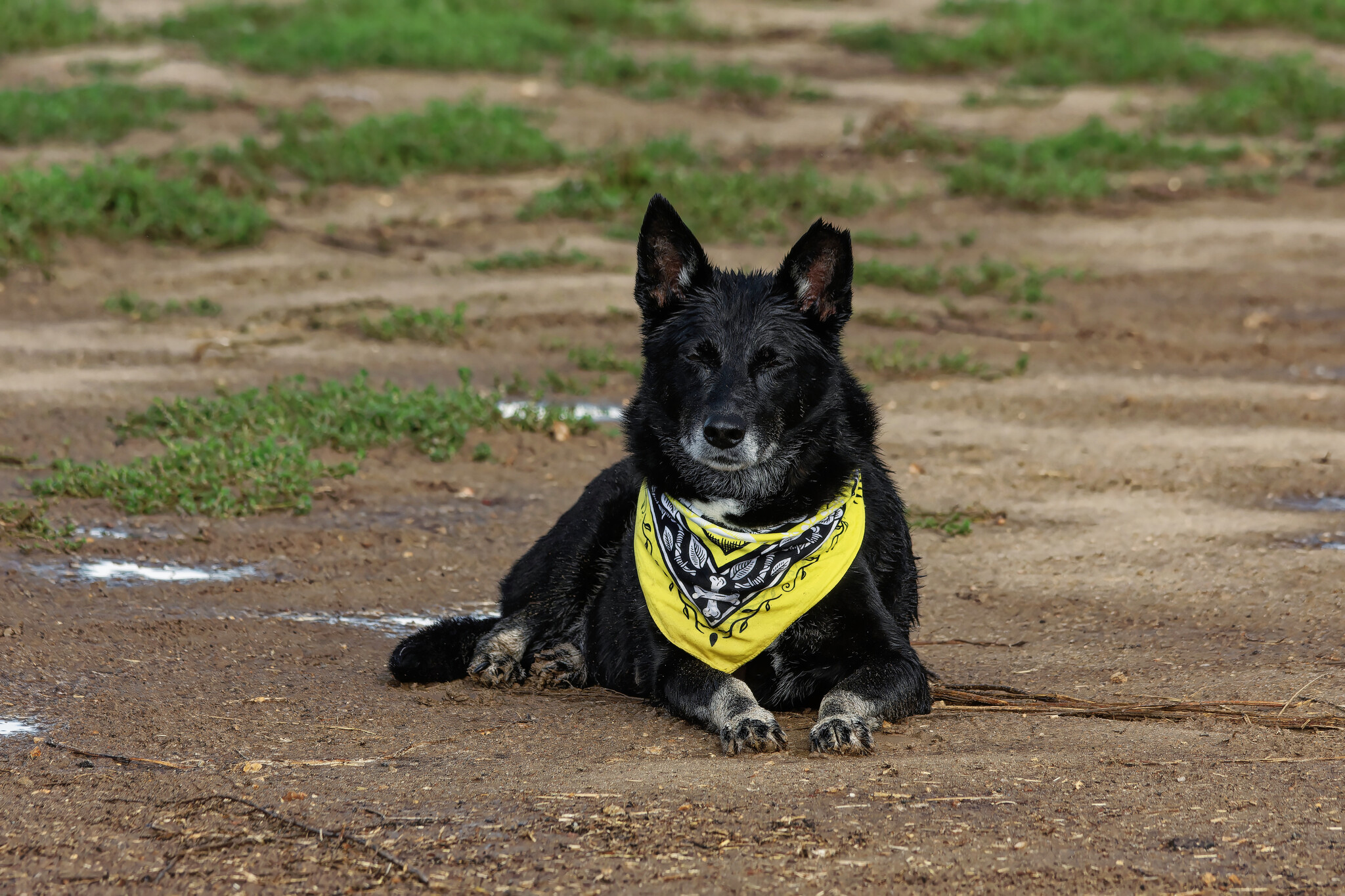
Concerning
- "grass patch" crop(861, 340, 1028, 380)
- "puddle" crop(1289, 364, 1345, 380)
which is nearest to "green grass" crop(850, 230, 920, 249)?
"grass patch" crop(861, 340, 1028, 380)

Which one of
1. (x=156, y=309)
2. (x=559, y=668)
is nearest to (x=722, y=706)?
(x=559, y=668)

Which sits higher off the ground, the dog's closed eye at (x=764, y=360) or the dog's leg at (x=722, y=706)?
the dog's closed eye at (x=764, y=360)

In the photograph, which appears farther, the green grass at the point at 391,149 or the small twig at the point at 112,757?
the green grass at the point at 391,149

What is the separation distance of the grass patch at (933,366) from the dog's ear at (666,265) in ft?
18.9

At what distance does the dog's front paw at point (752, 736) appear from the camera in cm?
475

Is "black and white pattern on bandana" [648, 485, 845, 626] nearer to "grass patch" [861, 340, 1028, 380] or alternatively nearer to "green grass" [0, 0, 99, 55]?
"grass patch" [861, 340, 1028, 380]

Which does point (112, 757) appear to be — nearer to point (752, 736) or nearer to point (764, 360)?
point (752, 736)

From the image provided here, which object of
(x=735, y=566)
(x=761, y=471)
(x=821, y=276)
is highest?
(x=821, y=276)

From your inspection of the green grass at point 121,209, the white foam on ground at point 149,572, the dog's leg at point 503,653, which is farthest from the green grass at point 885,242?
the dog's leg at point 503,653

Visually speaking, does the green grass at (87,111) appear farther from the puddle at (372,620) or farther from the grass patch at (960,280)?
the puddle at (372,620)

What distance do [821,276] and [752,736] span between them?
5.23 ft

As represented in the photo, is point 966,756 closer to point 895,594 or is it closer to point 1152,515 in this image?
point 895,594

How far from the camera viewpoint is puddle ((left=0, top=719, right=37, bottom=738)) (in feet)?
16.2

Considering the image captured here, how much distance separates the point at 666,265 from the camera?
5398 millimetres
